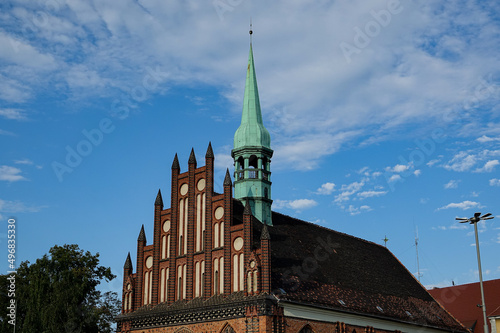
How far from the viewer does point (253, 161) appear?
159 feet

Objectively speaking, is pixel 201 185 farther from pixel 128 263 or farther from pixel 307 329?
pixel 307 329

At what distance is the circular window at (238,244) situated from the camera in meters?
38.2

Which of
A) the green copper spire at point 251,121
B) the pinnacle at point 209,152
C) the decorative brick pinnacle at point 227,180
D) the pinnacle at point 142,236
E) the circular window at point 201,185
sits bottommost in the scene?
the pinnacle at point 142,236

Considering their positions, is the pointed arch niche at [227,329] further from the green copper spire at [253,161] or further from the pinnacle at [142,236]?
the pinnacle at [142,236]

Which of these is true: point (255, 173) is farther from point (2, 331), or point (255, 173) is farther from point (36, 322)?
point (2, 331)

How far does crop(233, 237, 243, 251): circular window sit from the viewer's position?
38.2 metres

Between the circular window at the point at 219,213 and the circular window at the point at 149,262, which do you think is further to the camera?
the circular window at the point at 149,262

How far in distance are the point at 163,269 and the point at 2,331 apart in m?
18.3

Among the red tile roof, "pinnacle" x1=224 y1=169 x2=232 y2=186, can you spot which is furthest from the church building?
the red tile roof

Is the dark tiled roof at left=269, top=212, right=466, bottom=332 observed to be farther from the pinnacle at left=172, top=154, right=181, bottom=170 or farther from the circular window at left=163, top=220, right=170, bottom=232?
the pinnacle at left=172, top=154, right=181, bottom=170

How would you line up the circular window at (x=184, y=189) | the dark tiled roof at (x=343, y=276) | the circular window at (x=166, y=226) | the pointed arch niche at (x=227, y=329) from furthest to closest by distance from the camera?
the circular window at (x=166, y=226), the circular window at (x=184, y=189), the dark tiled roof at (x=343, y=276), the pointed arch niche at (x=227, y=329)

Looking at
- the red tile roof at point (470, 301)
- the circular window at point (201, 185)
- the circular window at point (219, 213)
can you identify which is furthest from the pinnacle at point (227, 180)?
the red tile roof at point (470, 301)

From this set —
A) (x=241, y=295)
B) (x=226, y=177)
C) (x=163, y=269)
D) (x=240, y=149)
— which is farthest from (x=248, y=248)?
(x=240, y=149)
